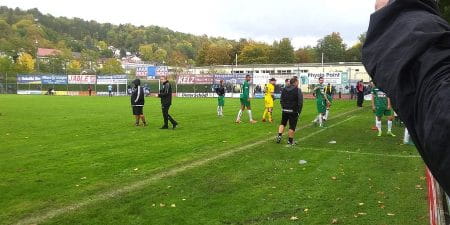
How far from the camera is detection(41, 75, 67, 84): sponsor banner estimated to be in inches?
2722

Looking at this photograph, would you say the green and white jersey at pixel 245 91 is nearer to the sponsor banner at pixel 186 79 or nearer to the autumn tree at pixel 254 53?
the sponsor banner at pixel 186 79

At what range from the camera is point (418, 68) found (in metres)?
0.88

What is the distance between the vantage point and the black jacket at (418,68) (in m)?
0.81

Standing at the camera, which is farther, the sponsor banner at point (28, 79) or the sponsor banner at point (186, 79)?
the sponsor banner at point (28, 79)

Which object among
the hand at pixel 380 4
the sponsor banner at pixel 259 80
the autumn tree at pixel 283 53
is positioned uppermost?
the autumn tree at pixel 283 53

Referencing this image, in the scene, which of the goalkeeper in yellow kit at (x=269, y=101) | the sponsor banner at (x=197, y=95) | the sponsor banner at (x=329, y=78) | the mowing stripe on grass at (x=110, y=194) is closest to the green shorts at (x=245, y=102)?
the goalkeeper in yellow kit at (x=269, y=101)

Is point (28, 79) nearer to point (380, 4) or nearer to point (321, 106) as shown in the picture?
point (321, 106)

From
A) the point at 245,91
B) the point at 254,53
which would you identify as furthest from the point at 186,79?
the point at 254,53

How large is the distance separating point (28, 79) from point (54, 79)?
4.78 m

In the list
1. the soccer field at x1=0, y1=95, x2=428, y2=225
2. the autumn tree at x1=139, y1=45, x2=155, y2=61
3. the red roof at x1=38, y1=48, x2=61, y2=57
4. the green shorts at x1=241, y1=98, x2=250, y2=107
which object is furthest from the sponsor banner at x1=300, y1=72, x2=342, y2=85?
the autumn tree at x1=139, y1=45, x2=155, y2=61

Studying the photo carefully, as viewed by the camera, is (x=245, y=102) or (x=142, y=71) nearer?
(x=245, y=102)

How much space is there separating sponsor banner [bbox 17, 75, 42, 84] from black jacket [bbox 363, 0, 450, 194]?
74895 mm

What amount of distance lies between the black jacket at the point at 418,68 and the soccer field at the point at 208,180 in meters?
5.48

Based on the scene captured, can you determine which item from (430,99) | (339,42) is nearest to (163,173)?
(430,99)
